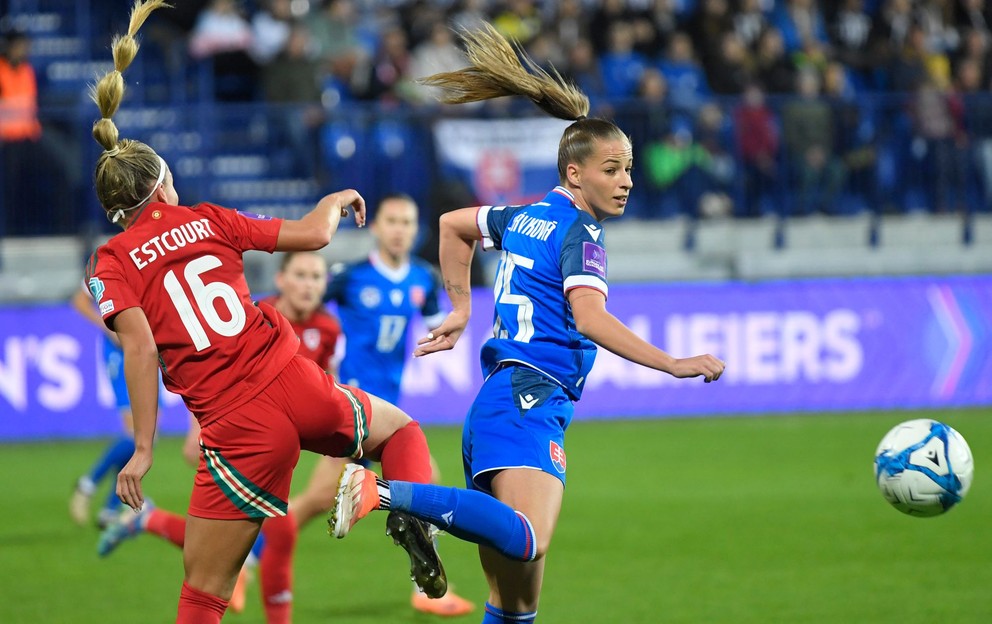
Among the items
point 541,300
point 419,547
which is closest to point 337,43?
point 541,300

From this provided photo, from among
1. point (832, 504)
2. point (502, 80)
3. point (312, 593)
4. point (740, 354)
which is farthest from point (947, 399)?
point (502, 80)

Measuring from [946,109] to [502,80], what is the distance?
38.5ft

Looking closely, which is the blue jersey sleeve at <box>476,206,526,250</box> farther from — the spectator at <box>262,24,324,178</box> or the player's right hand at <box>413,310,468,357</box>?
the spectator at <box>262,24,324,178</box>

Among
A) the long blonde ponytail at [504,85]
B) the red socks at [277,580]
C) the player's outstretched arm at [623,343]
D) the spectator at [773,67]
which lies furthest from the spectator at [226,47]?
the player's outstretched arm at [623,343]

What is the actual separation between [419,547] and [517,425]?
58 centimetres

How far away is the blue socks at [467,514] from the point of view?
4539 millimetres

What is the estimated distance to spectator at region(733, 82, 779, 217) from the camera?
50.9 feet

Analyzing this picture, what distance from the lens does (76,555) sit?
8.52 meters

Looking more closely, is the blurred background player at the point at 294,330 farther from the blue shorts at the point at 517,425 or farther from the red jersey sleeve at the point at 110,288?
the red jersey sleeve at the point at 110,288

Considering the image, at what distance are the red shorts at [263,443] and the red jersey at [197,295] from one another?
5cm

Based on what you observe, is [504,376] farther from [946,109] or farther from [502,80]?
[946,109]

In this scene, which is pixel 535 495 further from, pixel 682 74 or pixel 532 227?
pixel 682 74

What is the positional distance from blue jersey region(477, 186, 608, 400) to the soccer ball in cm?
149

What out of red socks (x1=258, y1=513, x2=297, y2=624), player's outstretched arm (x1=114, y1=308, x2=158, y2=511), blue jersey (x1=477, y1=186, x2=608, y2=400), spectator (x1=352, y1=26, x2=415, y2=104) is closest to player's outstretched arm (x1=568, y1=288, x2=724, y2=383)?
blue jersey (x1=477, y1=186, x2=608, y2=400)
